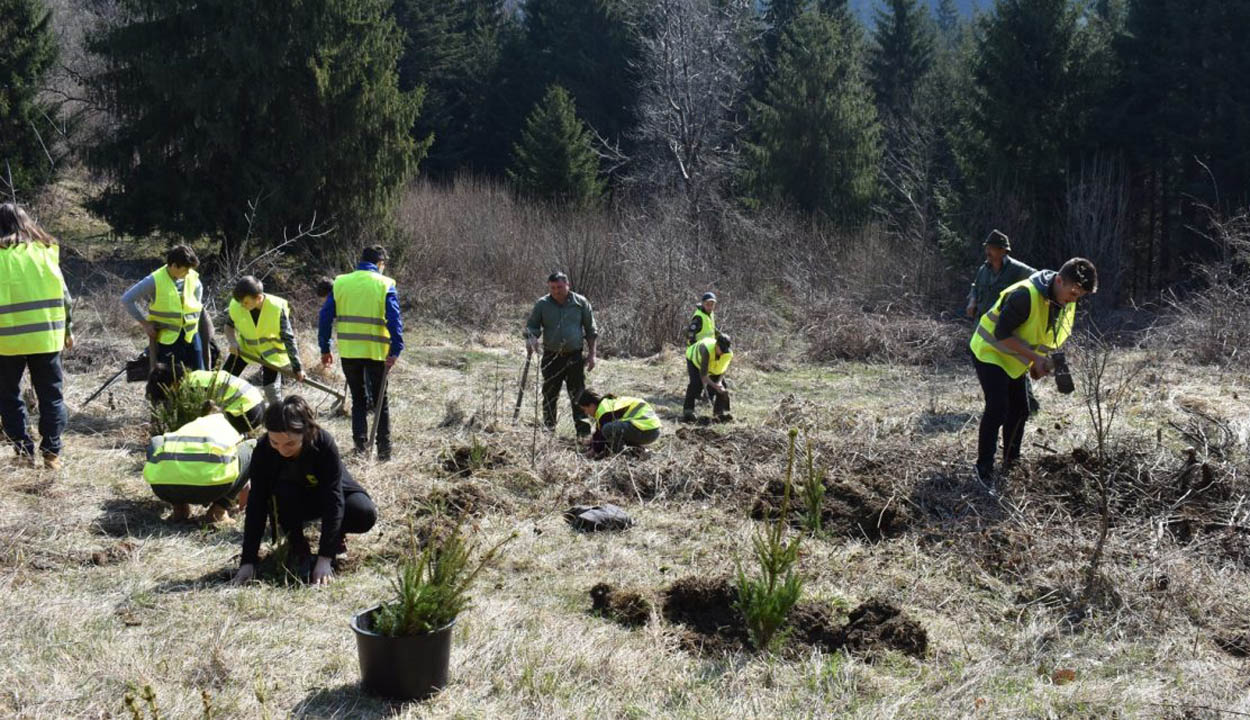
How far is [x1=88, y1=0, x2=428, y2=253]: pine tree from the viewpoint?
17703mm

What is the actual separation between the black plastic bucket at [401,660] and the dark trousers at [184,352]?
5.22 metres

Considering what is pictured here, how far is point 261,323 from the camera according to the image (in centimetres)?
873

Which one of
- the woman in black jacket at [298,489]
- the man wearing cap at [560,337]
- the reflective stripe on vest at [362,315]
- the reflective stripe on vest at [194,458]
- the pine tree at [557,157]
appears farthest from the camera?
the pine tree at [557,157]

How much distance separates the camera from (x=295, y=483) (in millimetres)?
4977

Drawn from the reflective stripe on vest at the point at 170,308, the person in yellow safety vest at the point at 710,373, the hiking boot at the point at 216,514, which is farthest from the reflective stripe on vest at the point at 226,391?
the person in yellow safety vest at the point at 710,373

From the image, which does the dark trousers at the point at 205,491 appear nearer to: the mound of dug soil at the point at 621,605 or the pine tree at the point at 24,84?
the mound of dug soil at the point at 621,605

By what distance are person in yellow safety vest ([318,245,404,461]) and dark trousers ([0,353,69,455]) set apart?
1861 mm

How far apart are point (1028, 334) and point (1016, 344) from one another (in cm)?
14

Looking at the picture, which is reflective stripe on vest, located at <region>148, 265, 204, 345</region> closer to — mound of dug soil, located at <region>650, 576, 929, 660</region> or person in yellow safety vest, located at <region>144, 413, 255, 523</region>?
person in yellow safety vest, located at <region>144, 413, 255, 523</region>

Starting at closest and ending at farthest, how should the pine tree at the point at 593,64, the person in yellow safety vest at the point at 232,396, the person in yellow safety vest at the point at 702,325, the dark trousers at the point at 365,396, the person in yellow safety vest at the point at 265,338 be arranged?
the person in yellow safety vest at the point at 232,396
the dark trousers at the point at 365,396
the person in yellow safety vest at the point at 265,338
the person in yellow safety vest at the point at 702,325
the pine tree at the point at 593,64

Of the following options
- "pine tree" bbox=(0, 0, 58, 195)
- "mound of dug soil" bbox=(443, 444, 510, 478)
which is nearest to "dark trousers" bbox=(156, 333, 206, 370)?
"mound of dug soil" bbox=(443, 444, 510, 478)

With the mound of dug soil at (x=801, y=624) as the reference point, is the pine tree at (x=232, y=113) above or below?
above

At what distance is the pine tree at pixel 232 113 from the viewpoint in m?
17.7

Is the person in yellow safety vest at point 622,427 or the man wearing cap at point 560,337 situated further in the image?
the man wearing cap at point 560,337
